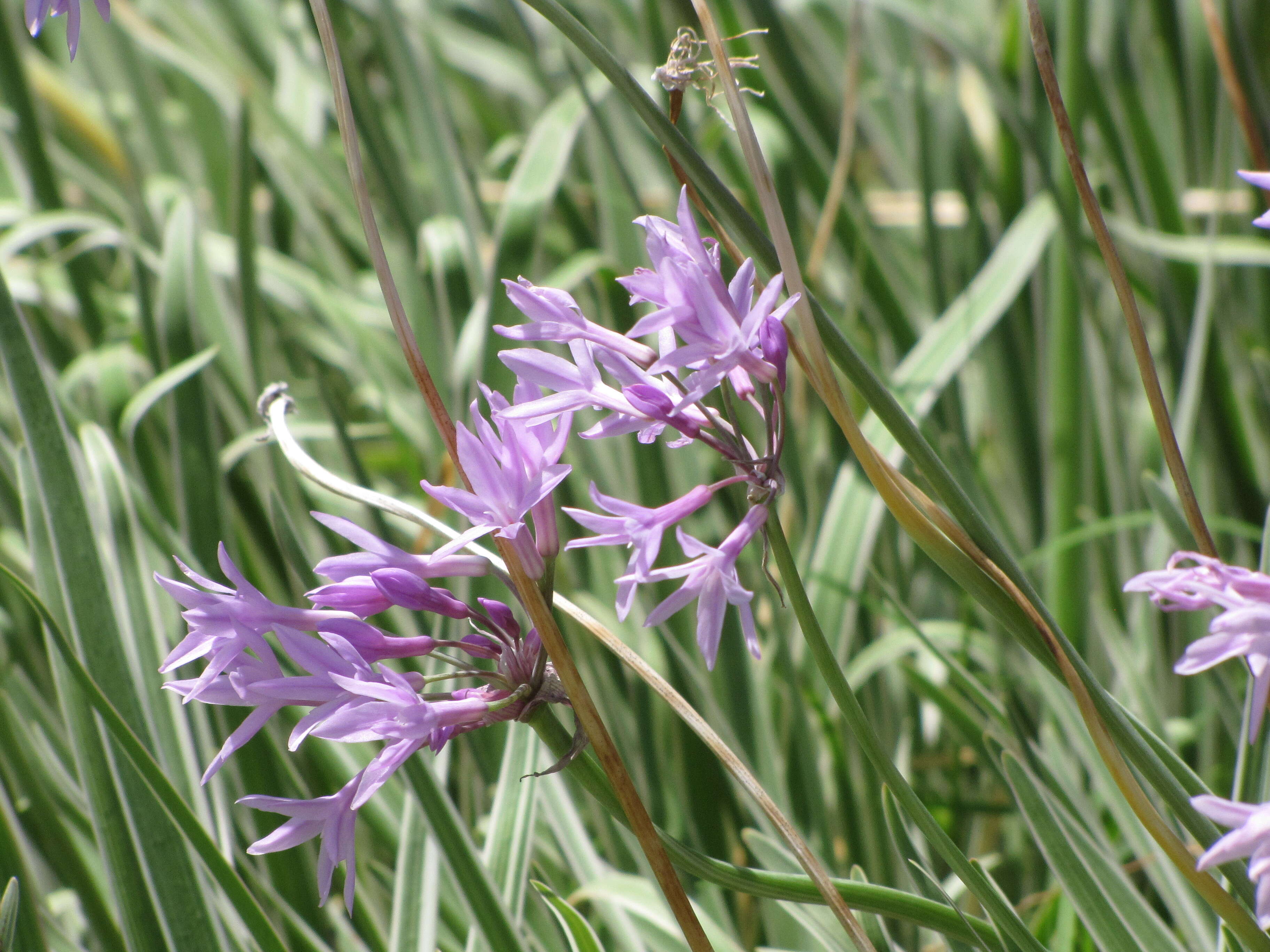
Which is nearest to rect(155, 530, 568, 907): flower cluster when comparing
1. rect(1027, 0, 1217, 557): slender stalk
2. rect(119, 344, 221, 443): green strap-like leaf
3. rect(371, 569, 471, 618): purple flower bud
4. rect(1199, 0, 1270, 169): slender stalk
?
rect(371, 569, 471, 618): purple flower bud

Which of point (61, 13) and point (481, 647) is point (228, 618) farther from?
point (61, 13)

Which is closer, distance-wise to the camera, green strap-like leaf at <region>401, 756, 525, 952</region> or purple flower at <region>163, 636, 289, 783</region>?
purple flower at <region>163, 636, 289, 783</region>

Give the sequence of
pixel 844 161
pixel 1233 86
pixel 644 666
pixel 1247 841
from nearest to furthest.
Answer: pixel 1247 841, pixel 644 666, pixel 1233 86, pixel 844 161

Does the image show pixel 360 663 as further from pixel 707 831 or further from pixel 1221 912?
pixel 707 831

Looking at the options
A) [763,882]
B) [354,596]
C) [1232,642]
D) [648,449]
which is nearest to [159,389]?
[648,449]

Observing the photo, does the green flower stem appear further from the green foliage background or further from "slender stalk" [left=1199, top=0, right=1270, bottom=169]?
"slender stalk" [left=1199, top=0, right=1270, bottom=169]

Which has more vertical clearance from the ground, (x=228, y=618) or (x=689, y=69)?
(x=689, y=69)
